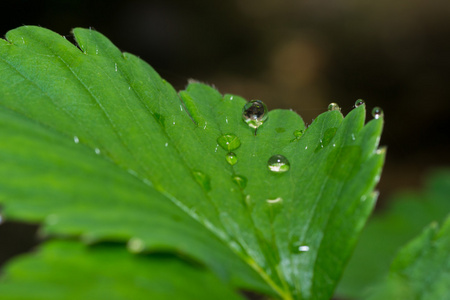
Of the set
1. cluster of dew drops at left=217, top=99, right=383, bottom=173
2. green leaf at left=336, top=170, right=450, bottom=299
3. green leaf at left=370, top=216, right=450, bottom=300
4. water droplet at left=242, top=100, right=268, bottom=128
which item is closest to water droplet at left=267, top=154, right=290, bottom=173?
cluster of dew drops at left=217, top=99, right=383, bottom=173

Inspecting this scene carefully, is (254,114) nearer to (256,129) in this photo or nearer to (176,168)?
(256,129)

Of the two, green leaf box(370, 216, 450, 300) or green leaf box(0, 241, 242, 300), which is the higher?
green leaf box(370, 216, 450, 300)

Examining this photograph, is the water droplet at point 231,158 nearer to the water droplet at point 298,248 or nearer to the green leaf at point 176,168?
the green leaf at point 176,168

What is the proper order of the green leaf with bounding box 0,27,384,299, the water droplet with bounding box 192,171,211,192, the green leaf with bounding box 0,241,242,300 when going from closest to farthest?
the green leaf with bounding box 0,241,242,300
the green leaf with bounding box 0,27,384,299
the water droplet with bounding box 192,171,211,192

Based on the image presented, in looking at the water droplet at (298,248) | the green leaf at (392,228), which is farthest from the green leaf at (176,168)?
the green leaf at (392,228)

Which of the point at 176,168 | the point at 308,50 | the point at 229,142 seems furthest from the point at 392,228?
the point at 308,50

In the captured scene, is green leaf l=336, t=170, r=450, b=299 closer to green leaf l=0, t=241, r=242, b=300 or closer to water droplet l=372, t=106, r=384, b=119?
water droplet l=372, t=106, r=384, b=119
